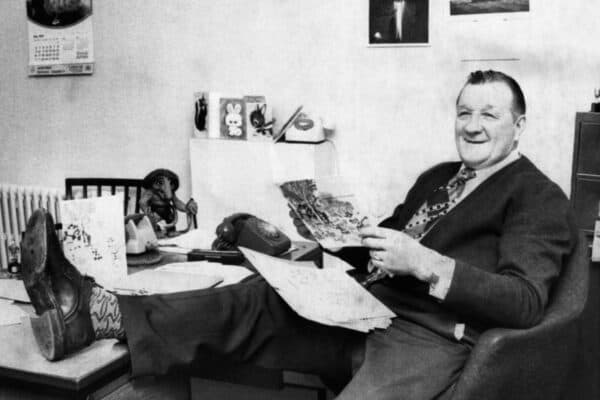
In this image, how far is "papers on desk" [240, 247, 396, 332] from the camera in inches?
55.6

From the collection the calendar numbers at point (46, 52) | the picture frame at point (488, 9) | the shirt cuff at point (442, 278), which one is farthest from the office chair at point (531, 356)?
the calendar numbers at point (46, 52)

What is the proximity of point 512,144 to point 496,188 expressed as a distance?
6.4 inches

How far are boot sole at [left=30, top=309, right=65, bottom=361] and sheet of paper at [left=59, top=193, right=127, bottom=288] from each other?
0.32 metres

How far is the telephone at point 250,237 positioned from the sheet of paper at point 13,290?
0.55 m

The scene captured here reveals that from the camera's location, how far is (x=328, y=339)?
5.01ft

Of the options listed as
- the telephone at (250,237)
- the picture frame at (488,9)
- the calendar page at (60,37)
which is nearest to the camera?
the telephone at (250,237)

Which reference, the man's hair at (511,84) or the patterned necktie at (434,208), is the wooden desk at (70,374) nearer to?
the patterned necktie at (434,208)

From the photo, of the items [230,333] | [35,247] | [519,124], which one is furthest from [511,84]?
[35,247]

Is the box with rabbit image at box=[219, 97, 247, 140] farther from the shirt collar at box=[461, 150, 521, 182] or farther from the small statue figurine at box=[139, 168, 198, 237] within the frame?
the shirt collar at box=[461, 150, 521, 182]

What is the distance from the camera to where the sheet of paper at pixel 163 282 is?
1469 mm

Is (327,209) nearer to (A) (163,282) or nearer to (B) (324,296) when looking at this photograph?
(B) (324,296)

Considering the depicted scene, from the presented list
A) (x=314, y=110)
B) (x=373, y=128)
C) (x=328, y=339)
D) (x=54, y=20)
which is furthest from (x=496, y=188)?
(x=54, y=20)

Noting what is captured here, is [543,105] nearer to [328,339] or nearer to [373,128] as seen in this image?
[373,128]

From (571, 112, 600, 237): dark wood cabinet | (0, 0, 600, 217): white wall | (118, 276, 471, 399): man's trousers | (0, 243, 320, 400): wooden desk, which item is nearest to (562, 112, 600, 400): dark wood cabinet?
(571, 112, 600, 237): dark wood cabinet
